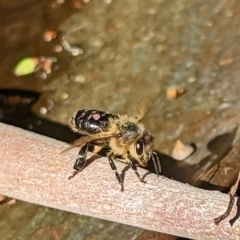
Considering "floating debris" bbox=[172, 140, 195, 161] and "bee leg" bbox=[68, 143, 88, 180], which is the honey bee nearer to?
"bee leg" bbox=[68, 143, 88, 180]

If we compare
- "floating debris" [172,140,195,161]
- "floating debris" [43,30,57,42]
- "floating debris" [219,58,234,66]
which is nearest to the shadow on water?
"floating debris" [43,30,57,42]

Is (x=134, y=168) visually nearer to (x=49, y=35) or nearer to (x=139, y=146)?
(x=139, y=146)

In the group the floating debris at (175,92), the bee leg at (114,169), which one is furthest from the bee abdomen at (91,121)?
the floating debris at (175,92)

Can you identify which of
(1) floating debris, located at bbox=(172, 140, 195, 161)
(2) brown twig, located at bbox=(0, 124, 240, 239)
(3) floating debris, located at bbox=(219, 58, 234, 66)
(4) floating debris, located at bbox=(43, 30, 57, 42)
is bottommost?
(1) floating debris, located at bbox=(172, 140, 195, 161)

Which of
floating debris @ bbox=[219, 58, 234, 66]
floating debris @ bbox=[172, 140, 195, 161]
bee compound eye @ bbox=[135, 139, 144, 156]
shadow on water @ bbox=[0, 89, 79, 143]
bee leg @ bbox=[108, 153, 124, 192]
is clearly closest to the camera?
bee leg @ bbox=[108, 153, 124, 192]

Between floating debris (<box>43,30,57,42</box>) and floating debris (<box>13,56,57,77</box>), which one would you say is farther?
floating debris (<box>43,30,57,42</box>)

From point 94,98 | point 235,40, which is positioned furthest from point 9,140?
point 235,40

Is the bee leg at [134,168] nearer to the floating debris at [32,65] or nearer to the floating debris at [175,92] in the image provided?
the floating debris at [175,92]
